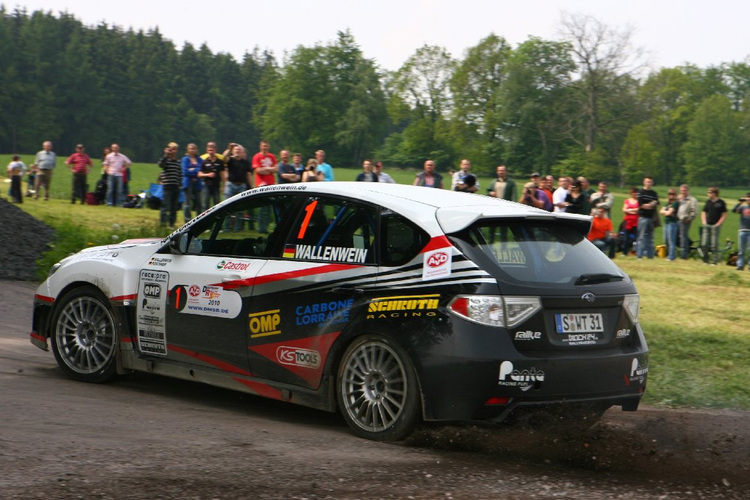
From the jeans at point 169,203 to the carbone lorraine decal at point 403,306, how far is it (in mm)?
15999

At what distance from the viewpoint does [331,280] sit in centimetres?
630

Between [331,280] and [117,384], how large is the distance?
239 centimetres

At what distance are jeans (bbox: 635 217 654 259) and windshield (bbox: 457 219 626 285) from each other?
16.0 metres

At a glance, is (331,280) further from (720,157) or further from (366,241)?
(720,157)

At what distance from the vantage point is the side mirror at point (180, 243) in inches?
287

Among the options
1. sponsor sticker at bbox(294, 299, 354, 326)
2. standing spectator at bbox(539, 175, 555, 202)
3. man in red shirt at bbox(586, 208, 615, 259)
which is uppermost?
standing spectator at bbox(539, 175, 555, 202)

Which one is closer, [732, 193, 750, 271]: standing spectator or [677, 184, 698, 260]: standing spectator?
[732, 193, 750, 271]: standing spectator

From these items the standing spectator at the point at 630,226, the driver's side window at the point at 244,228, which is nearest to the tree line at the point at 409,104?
the standing spectator at the point at 630,226

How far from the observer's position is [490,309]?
222 inches

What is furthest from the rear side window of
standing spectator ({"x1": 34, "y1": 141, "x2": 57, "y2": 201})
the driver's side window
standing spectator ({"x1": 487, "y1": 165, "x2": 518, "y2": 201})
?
standing spectator ({"x1": 34, "y1": 141, "x2": 57, "y2": 201})

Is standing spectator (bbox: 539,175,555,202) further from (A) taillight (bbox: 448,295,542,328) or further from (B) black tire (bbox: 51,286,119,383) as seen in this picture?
(A) taillight (bbox: 448,295,542,328)

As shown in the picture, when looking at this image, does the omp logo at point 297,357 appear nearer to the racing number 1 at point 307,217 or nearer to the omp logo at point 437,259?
the racing number 1 at point 307,217

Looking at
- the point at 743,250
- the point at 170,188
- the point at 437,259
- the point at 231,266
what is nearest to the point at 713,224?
the point at 743,250

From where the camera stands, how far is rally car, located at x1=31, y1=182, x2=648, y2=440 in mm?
5707
